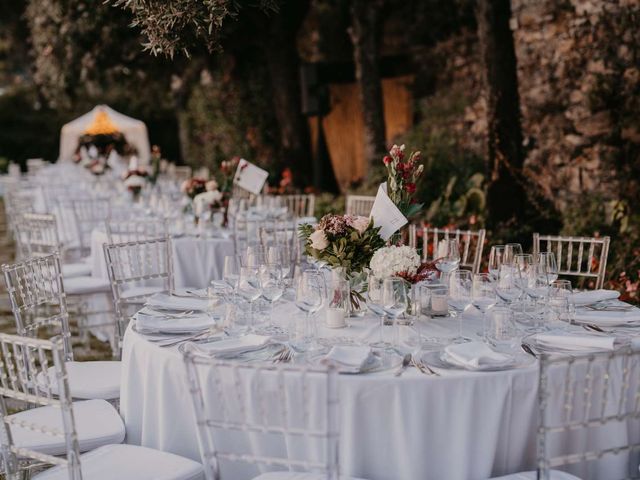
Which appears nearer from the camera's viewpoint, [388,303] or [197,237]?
[388,303]

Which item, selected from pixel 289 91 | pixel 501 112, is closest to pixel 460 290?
pixel 501 112

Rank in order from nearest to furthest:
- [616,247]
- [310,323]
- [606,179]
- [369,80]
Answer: [310,323] < [616,247] < [606,179] < [369,80]

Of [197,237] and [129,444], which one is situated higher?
[197,237]

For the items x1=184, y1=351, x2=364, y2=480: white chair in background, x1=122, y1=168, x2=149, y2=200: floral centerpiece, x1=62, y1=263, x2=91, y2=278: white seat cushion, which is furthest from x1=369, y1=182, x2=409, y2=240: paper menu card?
x1=122, y1=168, x2=149, y2=200: floral centerpiece

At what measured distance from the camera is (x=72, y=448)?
2.71m

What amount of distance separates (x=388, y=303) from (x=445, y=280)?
787mm

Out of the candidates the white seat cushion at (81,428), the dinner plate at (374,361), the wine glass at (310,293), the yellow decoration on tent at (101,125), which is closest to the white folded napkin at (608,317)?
the dinner plate at (374,361)

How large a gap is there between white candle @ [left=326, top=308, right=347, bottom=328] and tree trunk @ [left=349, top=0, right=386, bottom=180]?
20.8 feet

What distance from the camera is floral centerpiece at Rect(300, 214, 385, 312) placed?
3502mm

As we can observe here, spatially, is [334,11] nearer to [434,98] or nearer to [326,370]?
[434,98]

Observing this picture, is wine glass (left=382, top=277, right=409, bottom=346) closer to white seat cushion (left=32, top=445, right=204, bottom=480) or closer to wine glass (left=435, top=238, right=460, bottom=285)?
wine glass (left=435, top=238, right=460, bottom=285)

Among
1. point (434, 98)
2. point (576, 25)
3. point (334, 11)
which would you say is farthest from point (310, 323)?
point (334, 11)

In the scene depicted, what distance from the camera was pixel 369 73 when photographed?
9.41 m

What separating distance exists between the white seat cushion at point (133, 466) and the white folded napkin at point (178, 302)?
31.5 inches
